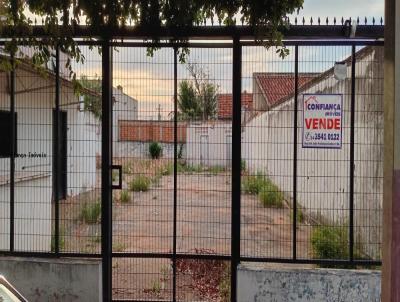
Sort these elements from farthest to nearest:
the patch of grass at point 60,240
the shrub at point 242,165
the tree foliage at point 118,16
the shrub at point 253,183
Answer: the patch of grass at point 60,240
the shrub at point 253,183
the shrub at point 242,165
the tree foliage at point 118,16

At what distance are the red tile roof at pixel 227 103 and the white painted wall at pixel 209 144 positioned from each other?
0.10 meters

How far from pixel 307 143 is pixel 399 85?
263 cm

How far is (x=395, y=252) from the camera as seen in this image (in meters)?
3.71

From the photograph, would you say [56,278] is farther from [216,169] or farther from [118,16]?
[118,16]

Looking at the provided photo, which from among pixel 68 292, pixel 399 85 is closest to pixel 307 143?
pixel 399 85

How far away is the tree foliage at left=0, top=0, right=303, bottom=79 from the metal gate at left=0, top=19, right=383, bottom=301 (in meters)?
0.43

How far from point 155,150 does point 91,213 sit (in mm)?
1158

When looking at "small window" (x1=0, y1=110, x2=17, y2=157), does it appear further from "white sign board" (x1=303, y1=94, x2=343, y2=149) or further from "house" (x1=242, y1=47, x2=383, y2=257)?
"white sign board" (x1=303, y1=94, x2=343, y2=149)

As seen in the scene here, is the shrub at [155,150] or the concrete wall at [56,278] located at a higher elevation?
the shrub at [155,150]

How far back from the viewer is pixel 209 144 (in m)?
6.44

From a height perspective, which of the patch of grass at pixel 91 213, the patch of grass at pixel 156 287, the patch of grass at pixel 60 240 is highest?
the patch of grass at pixel 91 213

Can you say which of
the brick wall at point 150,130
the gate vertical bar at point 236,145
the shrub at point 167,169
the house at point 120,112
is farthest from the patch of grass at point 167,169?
the gate vertical bar at point 236,145

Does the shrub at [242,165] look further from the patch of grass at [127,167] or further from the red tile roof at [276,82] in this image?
the patch of grass at [127,167]

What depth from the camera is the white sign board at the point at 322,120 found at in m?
6.23
